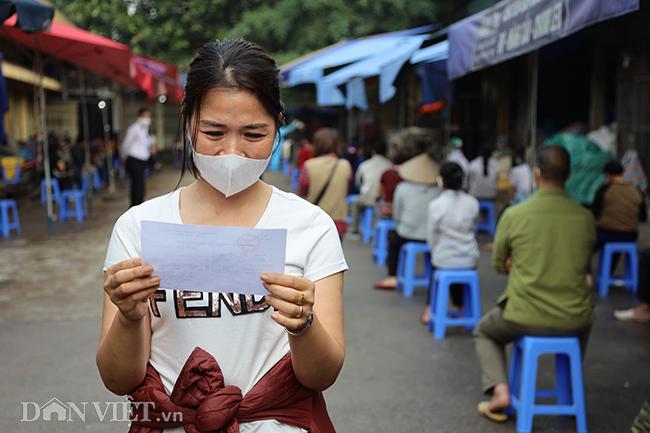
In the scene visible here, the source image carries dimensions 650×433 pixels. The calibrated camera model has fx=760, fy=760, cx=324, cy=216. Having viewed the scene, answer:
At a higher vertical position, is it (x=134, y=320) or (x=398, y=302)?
(x=134, y=320)

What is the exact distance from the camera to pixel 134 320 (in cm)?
178

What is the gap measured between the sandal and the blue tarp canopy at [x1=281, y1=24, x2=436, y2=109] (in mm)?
4358

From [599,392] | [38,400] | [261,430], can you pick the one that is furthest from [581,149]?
[261,430]

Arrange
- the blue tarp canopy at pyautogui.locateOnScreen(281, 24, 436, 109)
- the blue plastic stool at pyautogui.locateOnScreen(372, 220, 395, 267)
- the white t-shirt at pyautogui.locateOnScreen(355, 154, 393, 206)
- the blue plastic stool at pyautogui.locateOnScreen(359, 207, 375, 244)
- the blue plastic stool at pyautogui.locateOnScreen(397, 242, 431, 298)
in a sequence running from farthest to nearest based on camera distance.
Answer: the blue plastic stool at pyautogui.locateOnScreen(359, 207, 375, 244)
the white t-shirt at pyautogui.locateOnScreen(355, 154, 393, 206)
the blue plastic stool at pyautogui.locateOnScreen(372, 220, 395, 267)
the blue tarp canopy at pyautogui.locateOnScreen(281, 24, 436, 109)
the blue plastic stool at pyautogui.locateOnScreen(397, 242, 431, 298)

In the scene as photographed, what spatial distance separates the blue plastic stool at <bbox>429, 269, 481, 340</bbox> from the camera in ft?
20.1

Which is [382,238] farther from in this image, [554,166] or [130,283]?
[130,283]

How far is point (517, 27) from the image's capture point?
16.5ft

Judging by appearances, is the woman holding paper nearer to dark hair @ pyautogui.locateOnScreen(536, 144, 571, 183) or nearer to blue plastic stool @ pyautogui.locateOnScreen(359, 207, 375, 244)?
dark hair @ pyautogui.locateOnScreen(536, 144, 571, 183)

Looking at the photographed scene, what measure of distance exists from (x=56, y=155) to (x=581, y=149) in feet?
28.1

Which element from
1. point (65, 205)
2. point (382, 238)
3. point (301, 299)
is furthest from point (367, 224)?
point (301, 299)

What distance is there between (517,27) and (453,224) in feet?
5.61

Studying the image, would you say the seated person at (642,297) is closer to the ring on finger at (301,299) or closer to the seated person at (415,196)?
the seated person at (415,196)

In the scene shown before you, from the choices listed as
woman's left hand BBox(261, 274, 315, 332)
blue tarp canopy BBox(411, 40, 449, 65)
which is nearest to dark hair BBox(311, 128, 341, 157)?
blue tarp canopy BBox(411, 40, 449, 65)

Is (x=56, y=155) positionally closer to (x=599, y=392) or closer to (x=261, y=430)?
(x=599, y=392)
